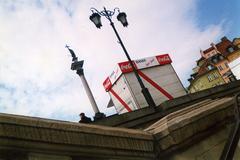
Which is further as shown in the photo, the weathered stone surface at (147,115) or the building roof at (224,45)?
the building roof at (224,45)

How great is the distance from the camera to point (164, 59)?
13.6 metres

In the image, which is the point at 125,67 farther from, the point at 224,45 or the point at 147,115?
→ the point at 224,45

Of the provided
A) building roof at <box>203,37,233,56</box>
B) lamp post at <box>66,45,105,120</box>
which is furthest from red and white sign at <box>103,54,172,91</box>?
building roof at <box>203,37,233,56</box>

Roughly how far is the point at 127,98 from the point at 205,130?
9.56 m

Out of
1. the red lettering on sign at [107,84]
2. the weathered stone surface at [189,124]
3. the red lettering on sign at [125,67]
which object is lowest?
the weathered stone surface at [189,124]

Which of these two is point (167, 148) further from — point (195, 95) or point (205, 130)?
point (195, 95)

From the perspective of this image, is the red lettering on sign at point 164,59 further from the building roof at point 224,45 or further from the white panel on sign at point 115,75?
the building roof at point 224,45

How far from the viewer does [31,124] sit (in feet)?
6.63

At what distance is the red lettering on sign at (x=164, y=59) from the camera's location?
44.3 ft

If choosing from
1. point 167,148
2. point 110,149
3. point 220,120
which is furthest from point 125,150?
point 220,120

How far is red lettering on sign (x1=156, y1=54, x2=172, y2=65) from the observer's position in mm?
13516

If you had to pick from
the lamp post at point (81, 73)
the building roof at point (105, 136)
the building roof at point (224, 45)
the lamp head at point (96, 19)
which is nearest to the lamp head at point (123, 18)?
the lamp head at point (96, 19)

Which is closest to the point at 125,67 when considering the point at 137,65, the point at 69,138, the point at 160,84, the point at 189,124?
the point at 137,65

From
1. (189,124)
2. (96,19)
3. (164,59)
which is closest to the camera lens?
(189,124)
